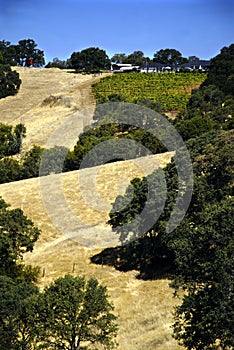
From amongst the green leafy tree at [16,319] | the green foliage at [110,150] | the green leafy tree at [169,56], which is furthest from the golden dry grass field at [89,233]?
the green leafy tree at [169,56]

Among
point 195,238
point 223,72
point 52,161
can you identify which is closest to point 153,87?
point 223,72

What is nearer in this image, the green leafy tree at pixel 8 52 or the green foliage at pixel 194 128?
the green foliage at pixel 194 128

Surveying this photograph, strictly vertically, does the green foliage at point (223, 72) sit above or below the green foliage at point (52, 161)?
above

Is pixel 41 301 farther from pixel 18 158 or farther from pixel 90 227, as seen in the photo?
pixel 18 158

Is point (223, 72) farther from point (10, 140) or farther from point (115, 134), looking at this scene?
point (10, 140)

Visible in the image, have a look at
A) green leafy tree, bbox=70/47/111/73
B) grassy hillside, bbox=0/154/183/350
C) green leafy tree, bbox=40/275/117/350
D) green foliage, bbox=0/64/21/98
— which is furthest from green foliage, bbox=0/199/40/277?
green leafy tree, bbox=70/47/111/73

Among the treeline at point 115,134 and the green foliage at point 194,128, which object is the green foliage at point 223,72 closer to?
the treeline at point 115,134
